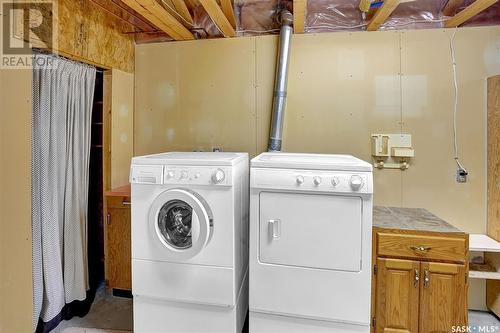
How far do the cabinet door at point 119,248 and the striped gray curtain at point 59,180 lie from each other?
0.65 ft

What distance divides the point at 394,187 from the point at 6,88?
103 inches

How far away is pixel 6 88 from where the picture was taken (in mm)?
982

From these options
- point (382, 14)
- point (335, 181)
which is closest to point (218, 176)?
point (335, 181)

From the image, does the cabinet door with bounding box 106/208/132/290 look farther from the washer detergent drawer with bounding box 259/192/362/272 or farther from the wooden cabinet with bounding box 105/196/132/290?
the washer detergent drawer with bounding box 259/192/362/272

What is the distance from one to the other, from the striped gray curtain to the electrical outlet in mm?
3142

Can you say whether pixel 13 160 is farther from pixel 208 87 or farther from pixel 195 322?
pixel 208 87

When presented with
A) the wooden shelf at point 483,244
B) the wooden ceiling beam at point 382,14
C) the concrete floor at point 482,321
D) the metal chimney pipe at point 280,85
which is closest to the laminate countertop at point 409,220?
the wooden shelf at point 483,244

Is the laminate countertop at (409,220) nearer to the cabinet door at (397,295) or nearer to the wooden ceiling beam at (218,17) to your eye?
the cabinet door at (397,295)

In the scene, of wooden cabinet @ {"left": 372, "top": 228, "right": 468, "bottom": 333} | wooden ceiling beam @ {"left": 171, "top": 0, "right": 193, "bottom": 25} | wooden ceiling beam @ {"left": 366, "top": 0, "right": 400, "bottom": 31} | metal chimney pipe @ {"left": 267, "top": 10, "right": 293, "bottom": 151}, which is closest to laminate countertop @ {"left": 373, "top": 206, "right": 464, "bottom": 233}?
wooden cabinet @ {"left": 372, "top": 228, "right": 468, "bottom": 333}

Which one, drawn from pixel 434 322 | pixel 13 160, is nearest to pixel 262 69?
pixel 13 160

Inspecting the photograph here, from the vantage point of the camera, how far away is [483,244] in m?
2.14

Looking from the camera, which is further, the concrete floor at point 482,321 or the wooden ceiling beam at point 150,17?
the concrete floor at point 482,321

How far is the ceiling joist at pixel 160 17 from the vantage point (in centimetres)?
204

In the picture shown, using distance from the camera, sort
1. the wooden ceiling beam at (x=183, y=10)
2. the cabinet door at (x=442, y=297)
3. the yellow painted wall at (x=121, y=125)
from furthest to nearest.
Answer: the yellow painted wall at (x=121, y=125)
the wooden ceiling beam at (x=183, y=10)
the cabinet door at (x=442, y=297)
